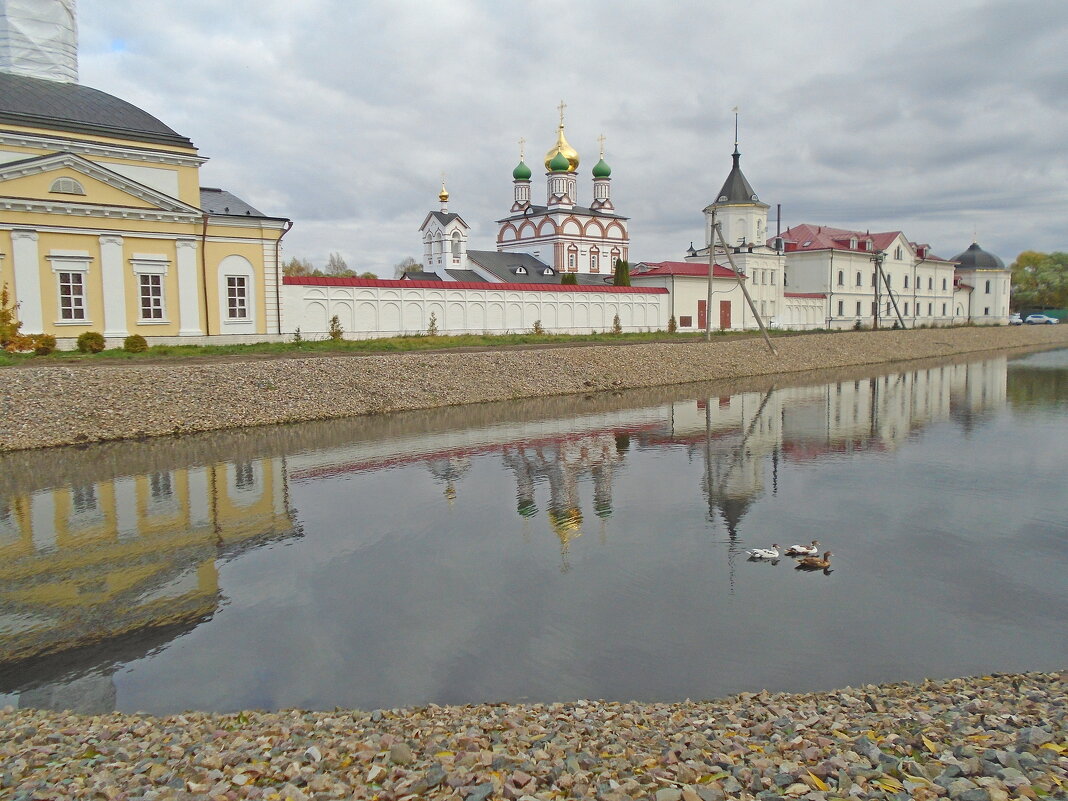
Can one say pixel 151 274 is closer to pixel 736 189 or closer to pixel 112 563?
pixel 112 563

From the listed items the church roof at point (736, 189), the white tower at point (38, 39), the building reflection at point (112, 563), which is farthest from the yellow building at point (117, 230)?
the church roof at point (736, 189)

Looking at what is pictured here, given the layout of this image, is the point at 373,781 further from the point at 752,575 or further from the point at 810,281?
the point at 810,281

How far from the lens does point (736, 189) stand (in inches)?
1975

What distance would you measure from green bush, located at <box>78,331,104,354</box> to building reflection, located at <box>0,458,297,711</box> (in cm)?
1005

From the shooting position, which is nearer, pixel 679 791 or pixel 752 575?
pixel 679 791

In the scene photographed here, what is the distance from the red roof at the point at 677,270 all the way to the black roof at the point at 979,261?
133ft

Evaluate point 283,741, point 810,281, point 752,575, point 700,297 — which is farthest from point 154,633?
point 810,281

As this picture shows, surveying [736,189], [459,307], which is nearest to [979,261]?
[736,189]

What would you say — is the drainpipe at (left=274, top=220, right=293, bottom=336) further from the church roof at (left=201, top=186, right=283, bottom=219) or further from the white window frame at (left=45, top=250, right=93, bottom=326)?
the white window frame at (left=45, top=250, right=93, bottom=326)

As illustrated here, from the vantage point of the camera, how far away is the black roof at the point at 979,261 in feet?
244

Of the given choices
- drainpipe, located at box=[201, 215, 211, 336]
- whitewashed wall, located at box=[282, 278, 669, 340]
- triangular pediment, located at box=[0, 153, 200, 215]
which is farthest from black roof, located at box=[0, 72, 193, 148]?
whitewashed wall, located at box=[282, 278, 669, 340]

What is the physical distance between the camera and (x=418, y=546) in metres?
10.3

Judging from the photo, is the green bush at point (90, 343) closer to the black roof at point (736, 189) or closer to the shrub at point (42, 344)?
the shrub at point (42, 344)

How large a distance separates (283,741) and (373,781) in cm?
88
